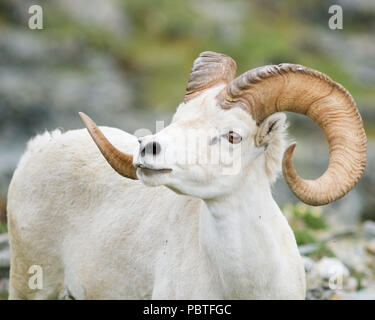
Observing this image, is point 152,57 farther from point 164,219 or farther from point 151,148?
point 151,148

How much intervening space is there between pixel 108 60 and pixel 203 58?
Result: 25.5 meters

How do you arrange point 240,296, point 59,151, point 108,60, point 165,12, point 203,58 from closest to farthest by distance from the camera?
point 240,296, point 203,58, point 59,151, point 108,60, point 165,12

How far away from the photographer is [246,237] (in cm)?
662

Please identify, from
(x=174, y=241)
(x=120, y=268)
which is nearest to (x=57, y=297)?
(x=120, y=268)

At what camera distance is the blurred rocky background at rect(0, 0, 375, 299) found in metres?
26.0

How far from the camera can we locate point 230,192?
6.48 m

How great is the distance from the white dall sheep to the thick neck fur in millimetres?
11

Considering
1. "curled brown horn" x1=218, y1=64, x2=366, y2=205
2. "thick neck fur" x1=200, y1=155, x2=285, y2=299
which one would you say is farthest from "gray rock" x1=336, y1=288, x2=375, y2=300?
"curled brown horn" x1=218, y1=64, x2=366, y2=205

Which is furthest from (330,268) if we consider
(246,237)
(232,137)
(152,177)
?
(152,177)

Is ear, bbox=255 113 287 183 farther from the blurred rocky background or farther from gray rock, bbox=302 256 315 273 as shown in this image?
the blurred rocky background

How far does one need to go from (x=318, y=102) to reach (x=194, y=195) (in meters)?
1.50

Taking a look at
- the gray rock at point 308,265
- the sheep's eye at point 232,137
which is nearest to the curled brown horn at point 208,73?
the sheep's eye at point 232,137

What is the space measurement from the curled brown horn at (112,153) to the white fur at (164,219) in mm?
639
